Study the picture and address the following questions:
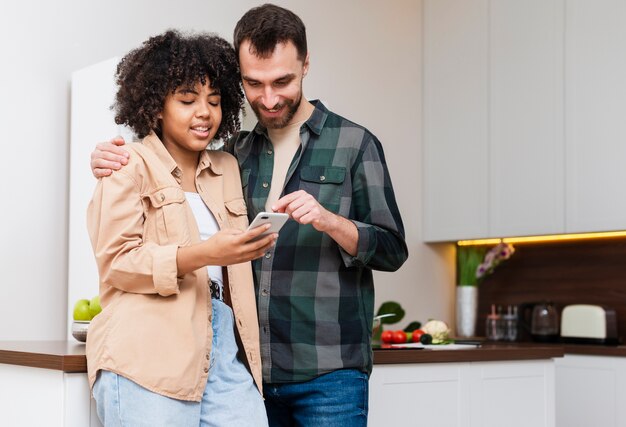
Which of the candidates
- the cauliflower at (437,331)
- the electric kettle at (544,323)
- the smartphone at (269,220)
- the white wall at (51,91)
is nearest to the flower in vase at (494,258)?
the electric kettle at (544,323)

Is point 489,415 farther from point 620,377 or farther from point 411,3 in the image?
point 411,3

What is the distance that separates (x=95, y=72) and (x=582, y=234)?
2150 millimetres

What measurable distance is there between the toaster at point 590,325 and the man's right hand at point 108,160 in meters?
2.76

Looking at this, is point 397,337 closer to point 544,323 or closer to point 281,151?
A: point 281,151

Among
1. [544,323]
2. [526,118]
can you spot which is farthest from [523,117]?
[544,323]

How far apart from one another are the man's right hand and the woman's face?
0.14m

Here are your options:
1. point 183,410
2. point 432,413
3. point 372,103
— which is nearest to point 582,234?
point 372,103

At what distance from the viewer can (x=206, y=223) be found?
1807mm

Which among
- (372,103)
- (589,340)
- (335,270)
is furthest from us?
(372,103)

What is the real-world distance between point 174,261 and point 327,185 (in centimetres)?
48

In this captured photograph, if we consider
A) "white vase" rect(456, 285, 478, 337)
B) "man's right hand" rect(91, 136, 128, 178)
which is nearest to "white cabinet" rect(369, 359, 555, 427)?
"man's right hand" rect(91, 136, 128, 178)

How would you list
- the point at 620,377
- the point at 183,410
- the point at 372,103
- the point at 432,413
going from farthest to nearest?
the point at 372,103, the point at 620,377, the point at 432,413, the point at 183,410

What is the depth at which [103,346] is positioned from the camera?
5.38ft

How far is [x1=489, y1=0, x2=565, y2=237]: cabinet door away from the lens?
4.09 meters
